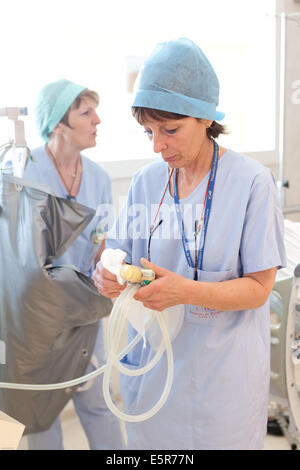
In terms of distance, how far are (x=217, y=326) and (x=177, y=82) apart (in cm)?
55

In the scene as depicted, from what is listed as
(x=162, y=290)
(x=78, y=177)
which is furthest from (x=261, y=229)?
(x=78, y=177)

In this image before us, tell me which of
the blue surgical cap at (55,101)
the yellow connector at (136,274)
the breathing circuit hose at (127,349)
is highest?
the blue surgical cap at (55,101)

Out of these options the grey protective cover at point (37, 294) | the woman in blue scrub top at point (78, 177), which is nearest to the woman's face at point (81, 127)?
the woman in blue scrub top at point (78, 177)

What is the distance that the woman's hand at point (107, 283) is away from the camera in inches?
40.9

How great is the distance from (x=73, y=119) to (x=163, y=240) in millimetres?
802

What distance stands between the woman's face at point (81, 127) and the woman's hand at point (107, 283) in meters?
0.82

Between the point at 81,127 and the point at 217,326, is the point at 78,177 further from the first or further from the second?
the point at 217,326

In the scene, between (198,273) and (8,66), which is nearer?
(198,273)

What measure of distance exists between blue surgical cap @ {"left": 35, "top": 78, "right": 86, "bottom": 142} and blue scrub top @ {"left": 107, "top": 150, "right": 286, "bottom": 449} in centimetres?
65

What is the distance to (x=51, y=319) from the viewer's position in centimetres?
133

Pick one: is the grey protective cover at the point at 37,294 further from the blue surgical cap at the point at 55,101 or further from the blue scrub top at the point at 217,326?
the blue surgical cap at the point at 55,101

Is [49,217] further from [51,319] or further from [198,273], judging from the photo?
[198,273]

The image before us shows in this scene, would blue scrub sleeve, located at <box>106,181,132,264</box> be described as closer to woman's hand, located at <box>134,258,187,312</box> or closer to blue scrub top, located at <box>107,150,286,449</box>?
blue scrub top, located at <box>107,150,286,449</box>

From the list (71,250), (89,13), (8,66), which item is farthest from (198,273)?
(89,13)
